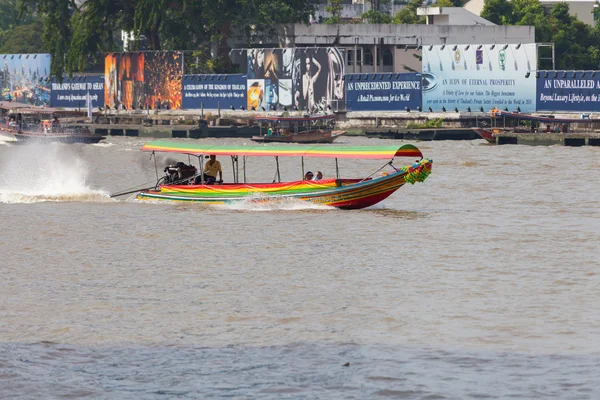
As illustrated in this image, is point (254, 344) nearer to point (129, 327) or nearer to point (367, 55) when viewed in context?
point (129, 327)

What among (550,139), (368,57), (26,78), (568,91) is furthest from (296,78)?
(26,78)

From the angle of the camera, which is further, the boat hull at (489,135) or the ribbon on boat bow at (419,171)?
the boat hull at (489,135)

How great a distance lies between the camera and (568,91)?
58.8m

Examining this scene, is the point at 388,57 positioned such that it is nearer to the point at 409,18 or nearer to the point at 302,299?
the point at 409,18

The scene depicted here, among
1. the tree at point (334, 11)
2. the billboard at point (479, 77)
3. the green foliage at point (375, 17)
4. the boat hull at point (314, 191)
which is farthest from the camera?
the green foliage at point (375, 17)

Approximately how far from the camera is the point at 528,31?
262 feet

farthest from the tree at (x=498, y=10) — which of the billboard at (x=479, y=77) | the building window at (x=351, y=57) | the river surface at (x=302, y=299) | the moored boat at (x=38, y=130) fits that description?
the river surface at (x=302, y=299)

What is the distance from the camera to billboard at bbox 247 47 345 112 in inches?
2736

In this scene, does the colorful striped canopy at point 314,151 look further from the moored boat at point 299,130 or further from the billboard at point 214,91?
the billboard at point 214,91

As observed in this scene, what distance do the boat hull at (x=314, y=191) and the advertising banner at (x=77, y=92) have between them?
5810 cm

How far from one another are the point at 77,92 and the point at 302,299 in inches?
2856

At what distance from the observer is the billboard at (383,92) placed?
65562 millimetres

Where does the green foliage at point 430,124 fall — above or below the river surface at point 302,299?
above

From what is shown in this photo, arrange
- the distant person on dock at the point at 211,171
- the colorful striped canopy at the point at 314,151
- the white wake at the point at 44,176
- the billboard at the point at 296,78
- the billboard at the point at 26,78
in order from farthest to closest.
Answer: the billboard at the point at 26,78
the billboard at the point at 296,78
the white wake at the point at 44,176
the distant person on dock at the point at 211,171
the colorful striped canopy at the point at 314,151
